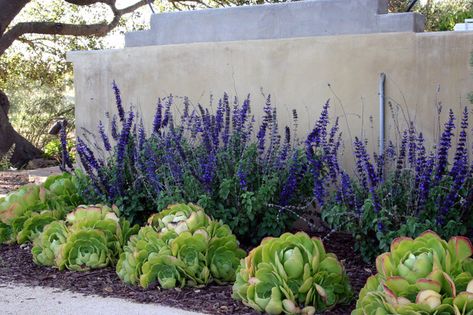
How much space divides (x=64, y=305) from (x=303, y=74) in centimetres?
330

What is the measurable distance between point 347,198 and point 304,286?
1.33 metres

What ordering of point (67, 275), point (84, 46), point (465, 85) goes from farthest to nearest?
point (84, 46), point (465, 85), point (67, 275)

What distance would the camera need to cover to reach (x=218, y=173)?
5840 millimetres

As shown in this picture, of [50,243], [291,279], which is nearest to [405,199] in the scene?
[291,279]

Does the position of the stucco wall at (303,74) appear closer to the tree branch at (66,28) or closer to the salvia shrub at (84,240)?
the salvia shrub at (84,240)

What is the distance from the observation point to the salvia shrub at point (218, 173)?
5.70m

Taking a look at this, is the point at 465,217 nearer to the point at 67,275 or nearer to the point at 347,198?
the point at 347,198

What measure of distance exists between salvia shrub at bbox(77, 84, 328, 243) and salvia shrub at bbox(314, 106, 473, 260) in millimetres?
409

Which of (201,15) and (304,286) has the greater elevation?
(201,15)

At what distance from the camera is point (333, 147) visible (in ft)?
20.0

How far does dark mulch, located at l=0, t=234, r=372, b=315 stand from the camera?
14.7 ft

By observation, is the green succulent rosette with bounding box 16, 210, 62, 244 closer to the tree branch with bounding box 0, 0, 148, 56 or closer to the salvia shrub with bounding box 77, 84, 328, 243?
the salvia shrub with bounding box 77, 84, 328, 243

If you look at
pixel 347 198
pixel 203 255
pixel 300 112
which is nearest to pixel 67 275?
pixel 203 255

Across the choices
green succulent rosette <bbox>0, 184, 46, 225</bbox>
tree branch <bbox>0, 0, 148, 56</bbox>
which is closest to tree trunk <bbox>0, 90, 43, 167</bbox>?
tree branch <bbox>0, 0, 148, 56</bbox>
